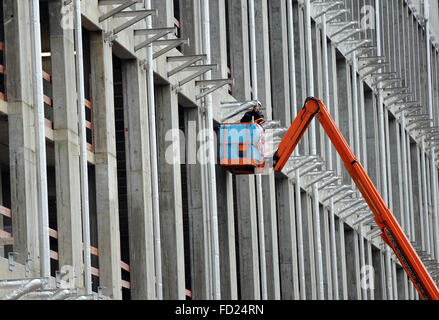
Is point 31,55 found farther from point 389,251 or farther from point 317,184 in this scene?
point 389,251

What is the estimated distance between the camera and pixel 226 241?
132 ft

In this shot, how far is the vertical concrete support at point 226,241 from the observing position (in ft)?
131

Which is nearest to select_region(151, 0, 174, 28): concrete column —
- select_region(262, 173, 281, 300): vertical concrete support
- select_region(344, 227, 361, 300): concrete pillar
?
select_region(262, 173, 281, 300): vertical concrete support

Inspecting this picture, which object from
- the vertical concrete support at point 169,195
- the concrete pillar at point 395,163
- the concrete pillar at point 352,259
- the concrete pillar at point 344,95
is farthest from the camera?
the concrete pillar at point 395,163

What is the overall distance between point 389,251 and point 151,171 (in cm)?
2835

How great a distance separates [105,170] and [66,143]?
237cm

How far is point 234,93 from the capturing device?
140ft

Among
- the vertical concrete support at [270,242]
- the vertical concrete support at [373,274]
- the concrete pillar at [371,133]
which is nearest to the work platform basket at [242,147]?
the vertical concrete support at [270,242]

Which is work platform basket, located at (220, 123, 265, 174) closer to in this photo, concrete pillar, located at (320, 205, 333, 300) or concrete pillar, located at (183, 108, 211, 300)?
concrete pillar, located at (183, 108, 211, 300)

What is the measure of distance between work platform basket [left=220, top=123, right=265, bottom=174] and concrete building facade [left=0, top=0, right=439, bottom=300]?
0.72 m

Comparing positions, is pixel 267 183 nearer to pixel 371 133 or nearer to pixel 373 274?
pixel 373 274

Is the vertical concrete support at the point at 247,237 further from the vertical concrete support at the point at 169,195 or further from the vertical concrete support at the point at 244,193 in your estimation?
the vertical concrete support at the point at 169,195

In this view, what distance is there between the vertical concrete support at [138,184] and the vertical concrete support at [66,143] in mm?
3890
